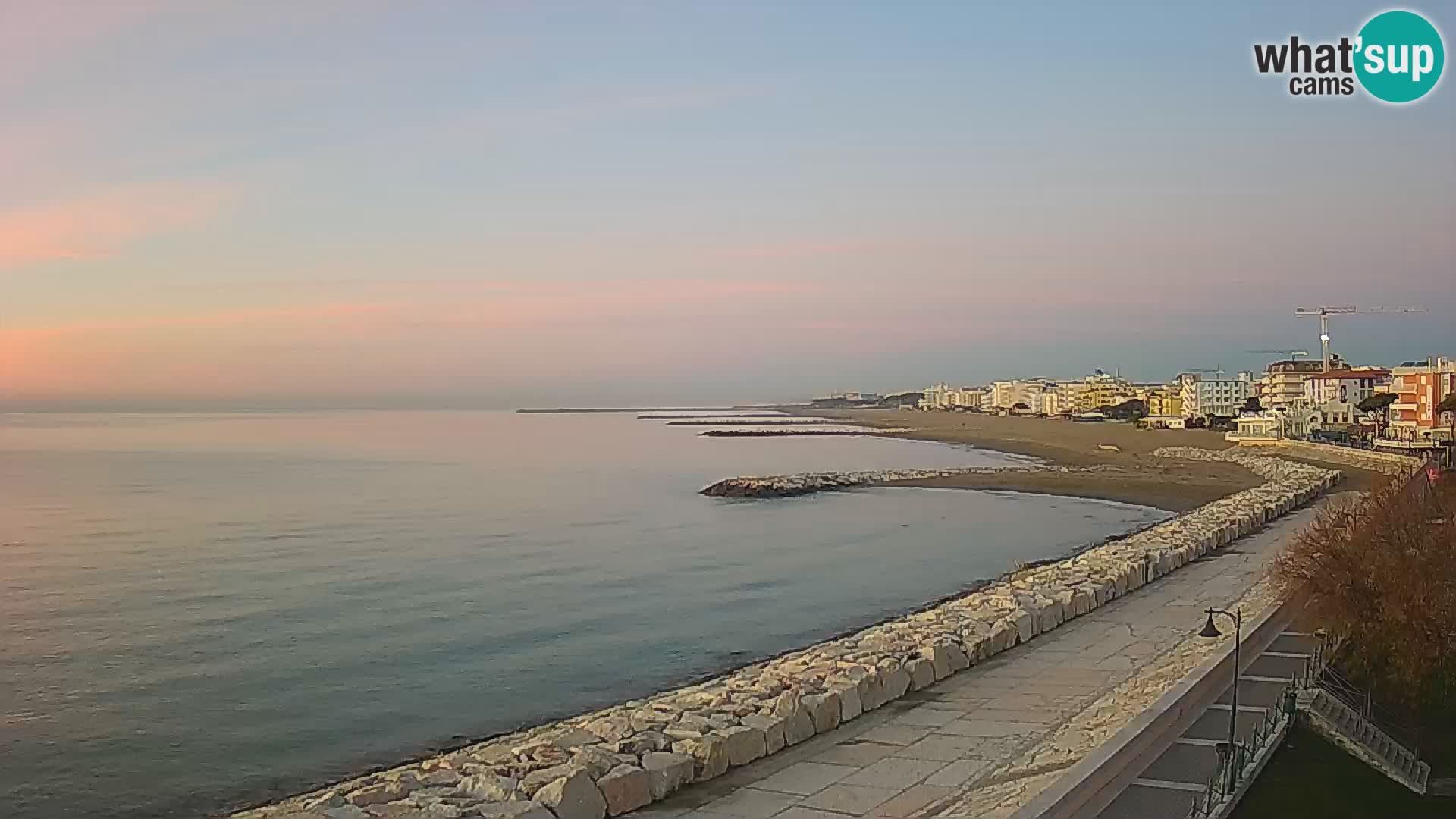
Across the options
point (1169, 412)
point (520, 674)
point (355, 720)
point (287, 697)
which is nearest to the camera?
point (355, 720)

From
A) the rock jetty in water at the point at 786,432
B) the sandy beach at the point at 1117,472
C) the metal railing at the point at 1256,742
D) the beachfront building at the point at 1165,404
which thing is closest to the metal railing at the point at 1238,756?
the metal railing at the point at 1256,742

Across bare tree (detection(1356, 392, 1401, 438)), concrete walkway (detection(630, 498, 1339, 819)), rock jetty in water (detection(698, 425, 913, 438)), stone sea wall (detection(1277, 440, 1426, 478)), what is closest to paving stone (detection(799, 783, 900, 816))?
concrete walkway (detection(630, 498, 1339, 819))

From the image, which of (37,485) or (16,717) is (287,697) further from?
(37,485)

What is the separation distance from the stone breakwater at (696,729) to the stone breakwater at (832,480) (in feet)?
97.5

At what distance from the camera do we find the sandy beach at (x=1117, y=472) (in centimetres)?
4606

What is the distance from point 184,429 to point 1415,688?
16596 cm

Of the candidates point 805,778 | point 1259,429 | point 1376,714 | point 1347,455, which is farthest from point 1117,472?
point 805,778

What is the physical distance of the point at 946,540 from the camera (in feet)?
109

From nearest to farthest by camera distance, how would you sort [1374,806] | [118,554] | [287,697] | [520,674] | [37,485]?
[1374,806] < [287,697] < [520,674] < [118,554] < [37,485]

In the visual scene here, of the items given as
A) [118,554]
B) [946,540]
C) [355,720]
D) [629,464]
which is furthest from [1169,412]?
[355,720]

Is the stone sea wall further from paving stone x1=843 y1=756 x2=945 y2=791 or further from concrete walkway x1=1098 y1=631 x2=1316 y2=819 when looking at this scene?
paving stone x1=843 y1=756 x2=945 y2=791

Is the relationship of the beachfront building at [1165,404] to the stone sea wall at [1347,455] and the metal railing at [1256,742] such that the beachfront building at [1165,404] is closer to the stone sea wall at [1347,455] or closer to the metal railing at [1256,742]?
the stone sea wall at [1347,455]

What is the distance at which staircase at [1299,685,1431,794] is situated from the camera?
1148 cm

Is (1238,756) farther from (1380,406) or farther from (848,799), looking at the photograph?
(1380,406)
